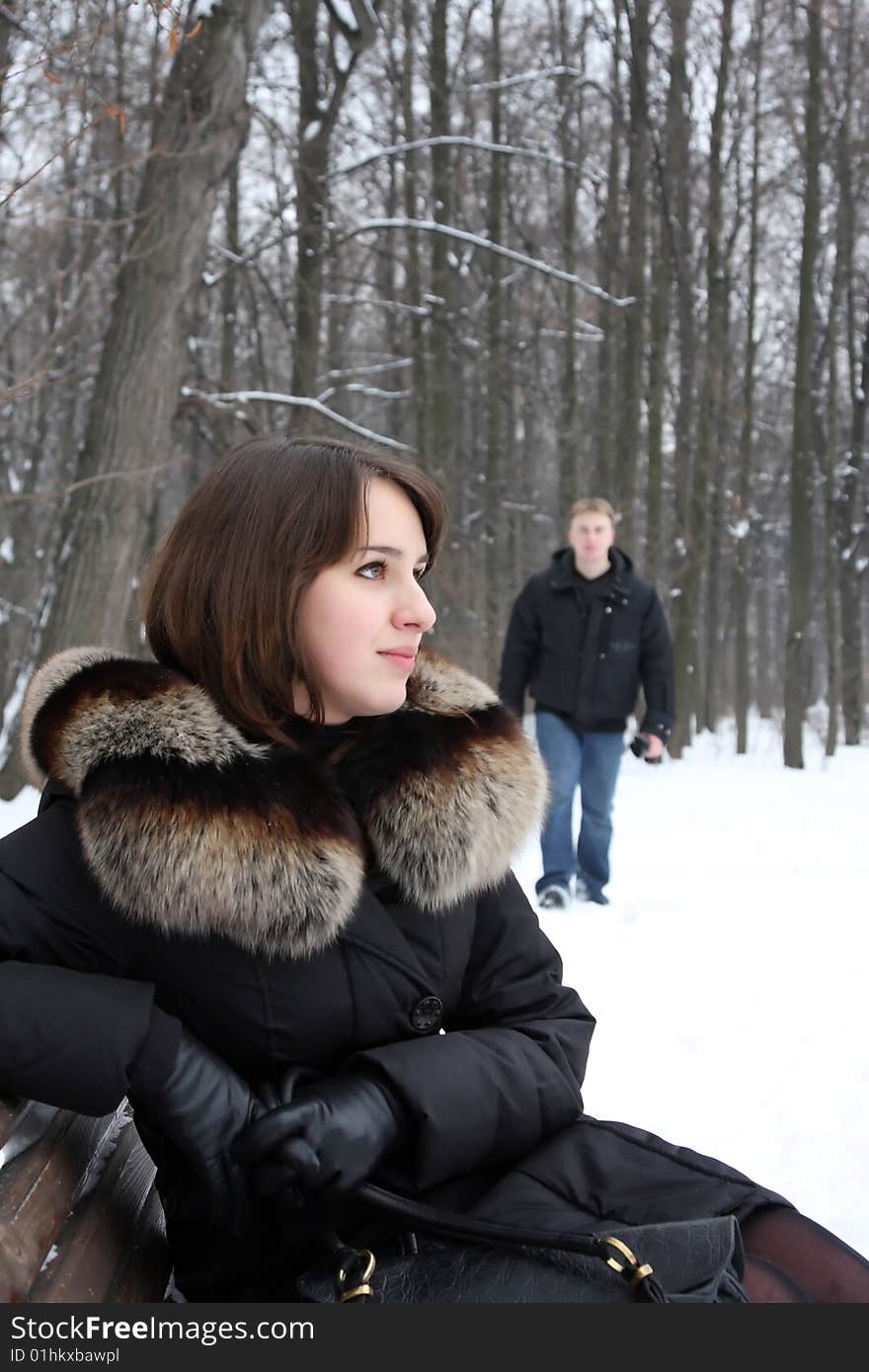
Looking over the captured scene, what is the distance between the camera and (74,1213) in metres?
1.58

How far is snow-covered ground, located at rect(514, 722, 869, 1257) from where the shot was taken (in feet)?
11.5

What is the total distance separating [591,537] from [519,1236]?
205 inches

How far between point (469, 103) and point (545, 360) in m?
7.90

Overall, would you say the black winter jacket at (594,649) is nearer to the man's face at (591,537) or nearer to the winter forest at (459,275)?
the man's face at (591,537)

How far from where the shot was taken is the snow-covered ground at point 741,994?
351cm

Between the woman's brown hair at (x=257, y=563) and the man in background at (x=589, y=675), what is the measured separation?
464 centimetres

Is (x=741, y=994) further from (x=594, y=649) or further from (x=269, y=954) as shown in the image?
(x=269, y=954)

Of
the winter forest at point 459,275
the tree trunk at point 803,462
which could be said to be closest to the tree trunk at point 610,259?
the winter forest at point 459,275

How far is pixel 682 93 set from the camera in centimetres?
1488

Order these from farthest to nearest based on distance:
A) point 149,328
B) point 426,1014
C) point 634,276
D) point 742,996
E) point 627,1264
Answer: point 634,276, point 149,328, point 742,996, point 426,1014, point 627,1264

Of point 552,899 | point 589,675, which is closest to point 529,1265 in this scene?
point 552,899

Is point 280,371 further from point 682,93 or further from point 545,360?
point 682,93

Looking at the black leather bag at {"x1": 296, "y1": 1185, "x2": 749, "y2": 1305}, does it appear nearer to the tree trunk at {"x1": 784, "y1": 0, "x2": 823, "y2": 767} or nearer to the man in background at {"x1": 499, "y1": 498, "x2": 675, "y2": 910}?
the man in background at {"x1": 499, "y1": 498, "x2": 675, "y2": 910}

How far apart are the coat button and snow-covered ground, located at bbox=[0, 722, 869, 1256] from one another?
1.01ft
